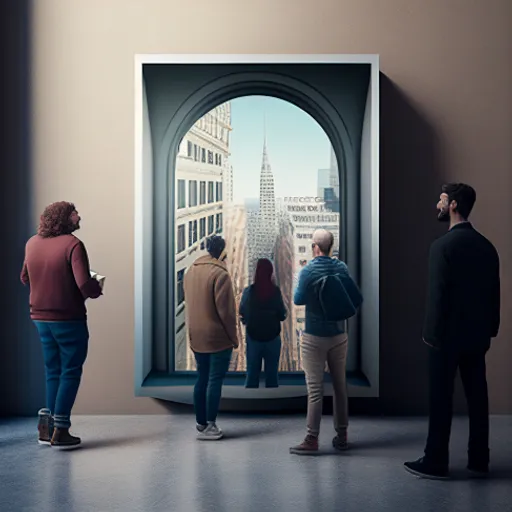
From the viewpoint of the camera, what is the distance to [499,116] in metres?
5.55

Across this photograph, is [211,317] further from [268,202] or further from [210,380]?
[268,202]

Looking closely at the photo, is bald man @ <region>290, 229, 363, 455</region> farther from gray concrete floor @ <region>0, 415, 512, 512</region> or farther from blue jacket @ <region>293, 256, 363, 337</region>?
gray concrete floor @ <region>0, 415, 512, 512</region>

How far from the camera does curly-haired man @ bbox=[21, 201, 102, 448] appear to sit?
15.2 ft

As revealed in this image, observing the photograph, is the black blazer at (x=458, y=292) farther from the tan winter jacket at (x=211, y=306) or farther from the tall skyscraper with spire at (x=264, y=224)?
the tall skyscraper with spire at (x=264, y=224)

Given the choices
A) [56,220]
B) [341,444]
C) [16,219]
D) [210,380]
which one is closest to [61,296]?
[56,220]

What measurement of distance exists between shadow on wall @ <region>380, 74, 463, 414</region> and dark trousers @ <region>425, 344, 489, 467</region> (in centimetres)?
142

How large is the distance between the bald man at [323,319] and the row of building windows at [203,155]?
1.33 metres

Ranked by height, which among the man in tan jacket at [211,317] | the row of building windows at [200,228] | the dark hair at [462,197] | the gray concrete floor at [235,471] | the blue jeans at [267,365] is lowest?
the gray concrete floor at [235,471]

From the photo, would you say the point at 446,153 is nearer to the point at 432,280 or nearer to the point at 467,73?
the point at 467,73

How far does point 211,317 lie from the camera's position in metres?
4.75

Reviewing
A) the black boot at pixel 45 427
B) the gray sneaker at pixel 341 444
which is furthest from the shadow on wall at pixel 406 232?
the black boot at pixel 45 427

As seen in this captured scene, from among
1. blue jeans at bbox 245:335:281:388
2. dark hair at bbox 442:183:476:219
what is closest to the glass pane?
blue jeans at bbox 245:335:281:388

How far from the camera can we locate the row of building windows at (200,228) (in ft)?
18.0

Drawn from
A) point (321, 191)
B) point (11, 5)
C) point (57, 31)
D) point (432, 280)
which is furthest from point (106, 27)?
point (432, 280)
